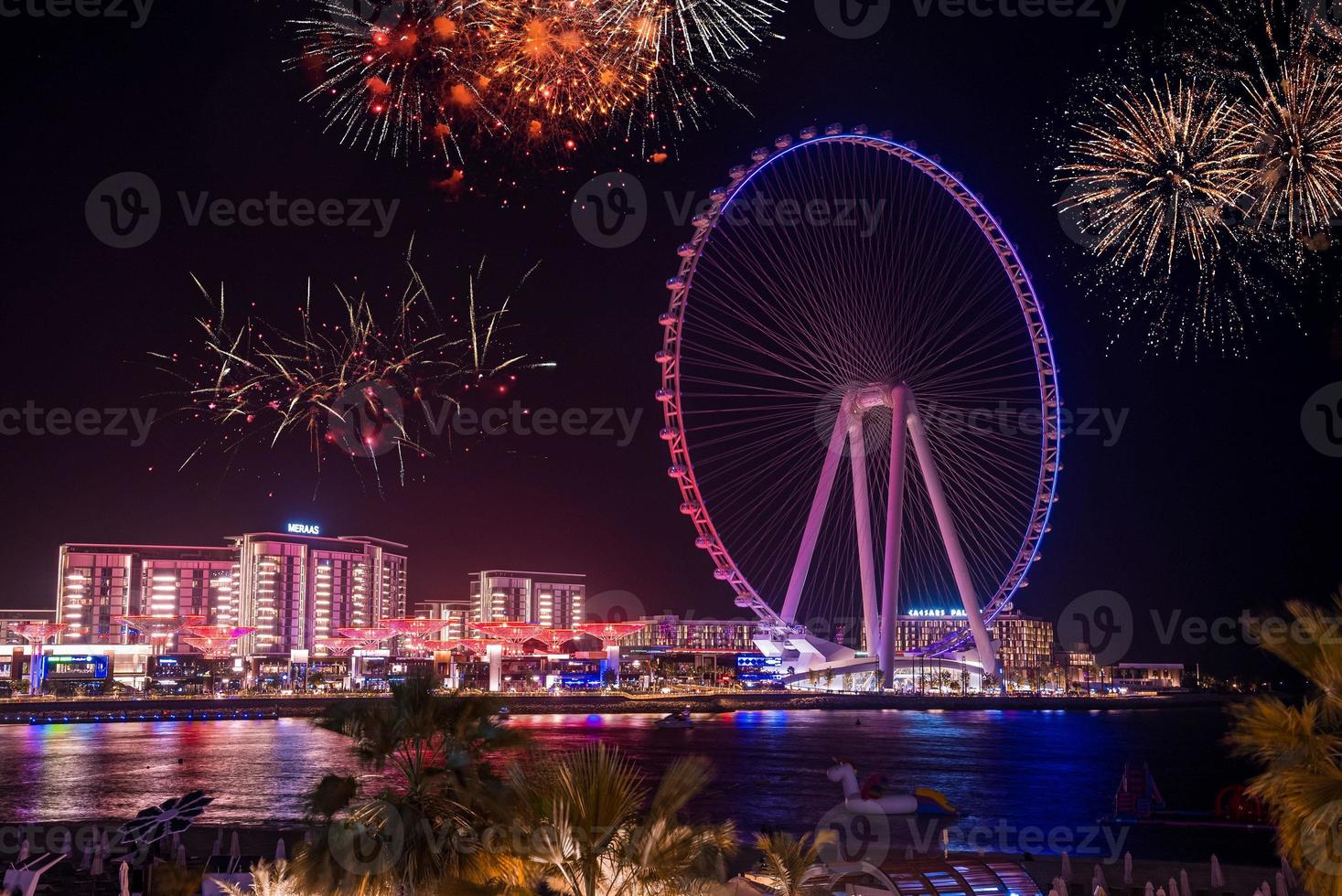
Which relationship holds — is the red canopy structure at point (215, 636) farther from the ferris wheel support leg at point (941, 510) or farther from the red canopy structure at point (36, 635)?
the ferris wheel support leg at point (941, 510)

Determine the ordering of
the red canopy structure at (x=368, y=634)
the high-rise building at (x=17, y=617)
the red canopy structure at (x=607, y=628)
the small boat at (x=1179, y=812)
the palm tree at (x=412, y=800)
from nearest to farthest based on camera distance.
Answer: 1. the palm tree at (x=412, y=800)
2. the small boat at (x=1179, y=812)
3. the red canopy structure at (x=607, y=628)
4. the red canopy structure at (x=368, y=634)
5. the high-rise building at (x=17, y=617)

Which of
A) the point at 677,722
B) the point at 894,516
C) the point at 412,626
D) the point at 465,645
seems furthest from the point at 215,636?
the point at 894,516

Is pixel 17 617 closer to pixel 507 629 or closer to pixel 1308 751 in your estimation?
pixel 507 629

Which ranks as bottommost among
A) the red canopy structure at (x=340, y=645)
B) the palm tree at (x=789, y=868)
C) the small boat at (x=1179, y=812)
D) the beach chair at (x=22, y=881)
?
the red canopy structure at (x=340, y=645)

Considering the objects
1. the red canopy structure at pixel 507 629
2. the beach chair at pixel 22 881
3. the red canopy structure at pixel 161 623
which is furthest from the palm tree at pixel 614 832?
the red canopy structure at pixel 161 623

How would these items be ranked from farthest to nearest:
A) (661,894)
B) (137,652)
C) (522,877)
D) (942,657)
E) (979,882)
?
(137,652), (942,657), (979,882), (522,877), (661,894)

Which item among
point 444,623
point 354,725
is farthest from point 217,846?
point 444,623

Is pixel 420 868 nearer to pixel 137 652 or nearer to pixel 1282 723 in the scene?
pixel 1282 723

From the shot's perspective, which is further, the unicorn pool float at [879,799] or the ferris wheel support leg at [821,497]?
the ferris wheel support leg at [821,497]
